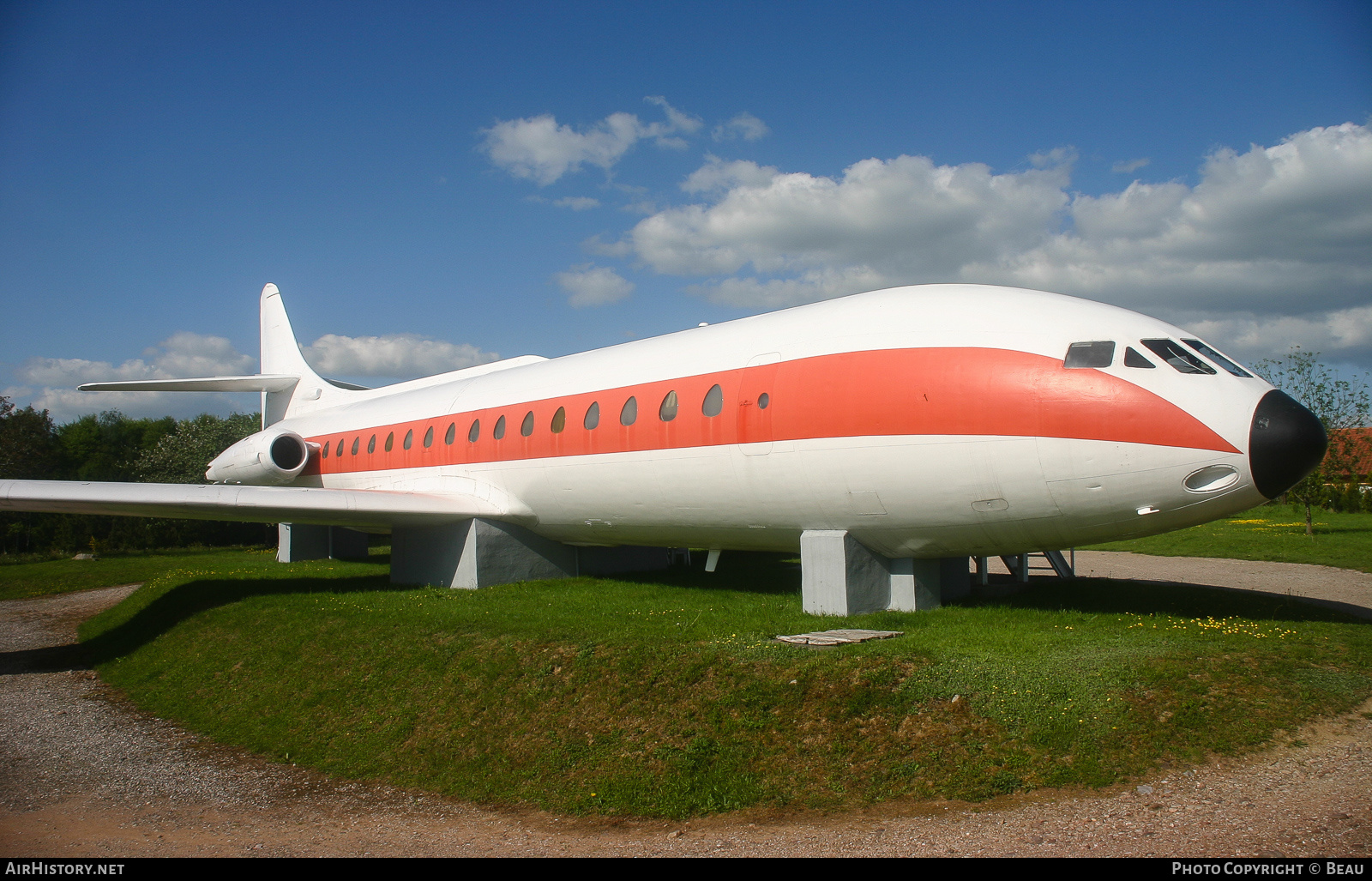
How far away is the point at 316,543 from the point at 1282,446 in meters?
26.5

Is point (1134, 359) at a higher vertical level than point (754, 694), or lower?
higher

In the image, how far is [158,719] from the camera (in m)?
10.7

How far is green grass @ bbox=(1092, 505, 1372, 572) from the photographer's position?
21.2m

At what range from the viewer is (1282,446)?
759 centimetres

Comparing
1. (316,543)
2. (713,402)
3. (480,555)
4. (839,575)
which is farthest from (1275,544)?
(316,543)

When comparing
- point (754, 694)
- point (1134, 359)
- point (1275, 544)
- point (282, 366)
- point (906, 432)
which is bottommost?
point (1275, 544)

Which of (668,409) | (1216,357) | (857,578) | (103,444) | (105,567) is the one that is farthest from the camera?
(103,444)

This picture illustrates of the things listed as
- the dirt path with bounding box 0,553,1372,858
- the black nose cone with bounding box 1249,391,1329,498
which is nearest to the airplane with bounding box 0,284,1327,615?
the black nose cone with bounding box 1249,391,1329,498

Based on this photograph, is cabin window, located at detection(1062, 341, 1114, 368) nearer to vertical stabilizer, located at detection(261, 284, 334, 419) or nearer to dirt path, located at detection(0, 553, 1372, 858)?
dirt path, located at detection(0, 553, 1372, 858)

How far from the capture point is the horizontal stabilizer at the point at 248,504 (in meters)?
12.9

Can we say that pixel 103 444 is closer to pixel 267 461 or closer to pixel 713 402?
pixel 267 461

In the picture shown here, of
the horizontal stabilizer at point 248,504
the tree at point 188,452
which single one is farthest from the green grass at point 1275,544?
the tree at point 188,452

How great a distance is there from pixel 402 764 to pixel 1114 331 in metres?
8.86

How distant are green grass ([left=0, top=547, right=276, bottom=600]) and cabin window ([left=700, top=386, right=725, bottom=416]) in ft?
55.7
